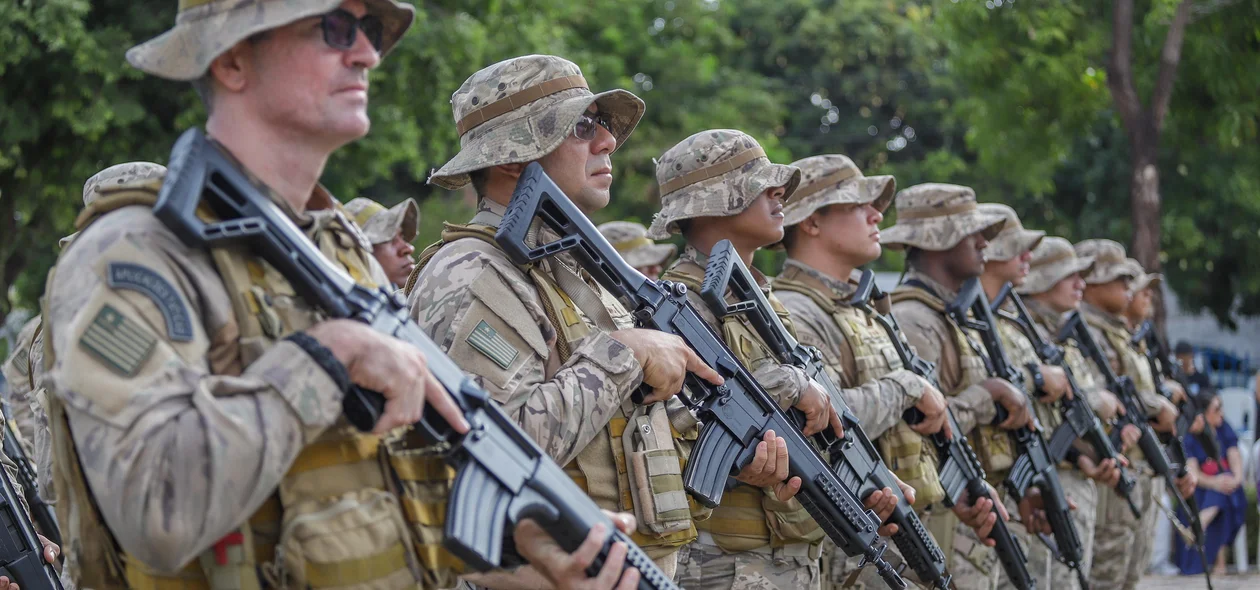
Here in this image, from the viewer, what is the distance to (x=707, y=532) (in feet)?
16.1

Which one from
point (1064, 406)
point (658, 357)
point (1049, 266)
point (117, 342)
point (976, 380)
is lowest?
point (1049, 266)

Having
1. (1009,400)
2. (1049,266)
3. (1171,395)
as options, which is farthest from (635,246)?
(1171,395)

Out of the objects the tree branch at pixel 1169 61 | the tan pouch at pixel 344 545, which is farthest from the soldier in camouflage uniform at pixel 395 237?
the tree branch at pixel 1169 61

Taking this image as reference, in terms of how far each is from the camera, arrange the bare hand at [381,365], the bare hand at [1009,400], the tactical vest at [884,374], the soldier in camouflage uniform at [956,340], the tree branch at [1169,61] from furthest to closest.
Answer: the tree branch at [1169,61], the bare hand at [1009,400], the soldier in camouflage uniform at [956,340], the tactical vest at [884,374], the bare hand at [381,365]

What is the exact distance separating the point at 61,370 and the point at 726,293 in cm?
298

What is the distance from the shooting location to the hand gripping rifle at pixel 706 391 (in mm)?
3742

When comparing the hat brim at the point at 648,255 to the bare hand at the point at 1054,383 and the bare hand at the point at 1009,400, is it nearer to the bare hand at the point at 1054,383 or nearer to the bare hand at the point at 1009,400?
the bare hand at the point at 1054,383

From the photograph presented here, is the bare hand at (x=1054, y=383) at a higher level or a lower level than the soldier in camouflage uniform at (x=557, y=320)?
lower

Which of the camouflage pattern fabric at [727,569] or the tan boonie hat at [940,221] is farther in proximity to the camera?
the tan boonie hat at [940,221]

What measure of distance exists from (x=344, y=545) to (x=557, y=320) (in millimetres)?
1319

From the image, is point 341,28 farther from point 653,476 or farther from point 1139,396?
point 1139,396

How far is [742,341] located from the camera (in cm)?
492

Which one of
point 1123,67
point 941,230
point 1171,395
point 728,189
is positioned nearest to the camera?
point 728,189

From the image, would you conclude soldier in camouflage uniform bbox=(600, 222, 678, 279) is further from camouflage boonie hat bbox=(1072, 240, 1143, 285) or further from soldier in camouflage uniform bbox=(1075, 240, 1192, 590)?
camouflage boonie hat bbox=(1072, 240, 1143, 285)
